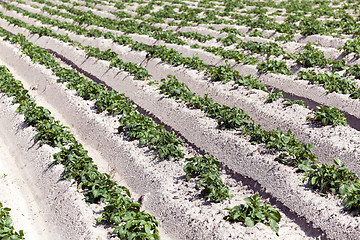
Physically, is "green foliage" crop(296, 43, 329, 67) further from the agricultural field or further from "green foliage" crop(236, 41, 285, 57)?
"green foliage" crop(236, 41, 285, 57)

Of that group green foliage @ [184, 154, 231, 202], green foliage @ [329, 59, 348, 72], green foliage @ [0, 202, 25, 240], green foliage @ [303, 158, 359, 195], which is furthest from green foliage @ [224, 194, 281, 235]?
green foliage @ [329, 59, 348, 72]

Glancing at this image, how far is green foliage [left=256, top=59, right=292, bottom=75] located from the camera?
53.4ft

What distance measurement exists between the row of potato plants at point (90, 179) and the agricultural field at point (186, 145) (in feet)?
0.13

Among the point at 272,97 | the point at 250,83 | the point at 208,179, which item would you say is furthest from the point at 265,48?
the point at 208,179

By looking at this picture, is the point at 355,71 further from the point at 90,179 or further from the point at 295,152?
the point at 90,179

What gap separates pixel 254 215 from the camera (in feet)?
27.5

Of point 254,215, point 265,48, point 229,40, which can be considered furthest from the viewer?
point 229,40

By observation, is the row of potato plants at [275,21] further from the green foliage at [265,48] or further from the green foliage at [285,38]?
the green foliage at [265,48]

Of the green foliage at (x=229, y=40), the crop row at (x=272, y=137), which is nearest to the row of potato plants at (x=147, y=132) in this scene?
the crop row at (x=272, y=137)

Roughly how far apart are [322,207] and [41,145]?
7880 mm

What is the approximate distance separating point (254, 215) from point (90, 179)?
403 centimetres

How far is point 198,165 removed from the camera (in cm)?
1012

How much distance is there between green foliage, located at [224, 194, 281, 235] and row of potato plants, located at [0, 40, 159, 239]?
65.3 inches

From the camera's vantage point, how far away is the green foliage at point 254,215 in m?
8.28
